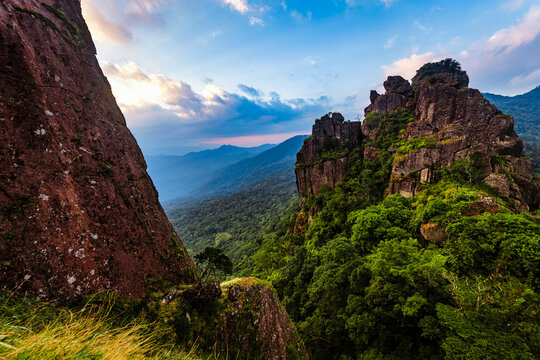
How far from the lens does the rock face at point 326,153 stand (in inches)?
1435

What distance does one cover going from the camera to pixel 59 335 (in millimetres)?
2740

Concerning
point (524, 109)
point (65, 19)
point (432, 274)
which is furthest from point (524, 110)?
point (65, 19)

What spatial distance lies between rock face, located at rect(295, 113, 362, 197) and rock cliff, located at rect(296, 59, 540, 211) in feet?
0.59

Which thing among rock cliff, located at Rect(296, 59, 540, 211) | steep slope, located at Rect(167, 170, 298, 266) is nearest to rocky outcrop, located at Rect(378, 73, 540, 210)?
rock cliff, located at Rect(296, 59, 540, 211)

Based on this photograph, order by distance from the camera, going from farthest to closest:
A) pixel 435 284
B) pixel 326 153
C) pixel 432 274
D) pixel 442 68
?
pixel 442 68 → pixel 326 153 → pixel 432 274 → pixel 435 284

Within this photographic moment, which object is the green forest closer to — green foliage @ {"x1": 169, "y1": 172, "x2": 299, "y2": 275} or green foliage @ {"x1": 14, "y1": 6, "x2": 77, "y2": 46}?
green foliage @ {"x1": 14, "y1": 6, "x2": 77, "y2": 46}

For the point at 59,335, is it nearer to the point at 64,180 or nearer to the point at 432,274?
the point at 64,180

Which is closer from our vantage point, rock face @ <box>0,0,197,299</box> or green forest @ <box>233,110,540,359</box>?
rock face @ <box>0,0,197,299</box>

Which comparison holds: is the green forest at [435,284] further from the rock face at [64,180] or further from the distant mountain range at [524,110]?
the distant mountain range at [524,110]

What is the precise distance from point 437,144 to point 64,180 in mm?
30923

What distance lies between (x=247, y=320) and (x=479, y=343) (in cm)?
807

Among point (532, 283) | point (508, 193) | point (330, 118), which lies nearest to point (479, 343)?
point (532, 283)

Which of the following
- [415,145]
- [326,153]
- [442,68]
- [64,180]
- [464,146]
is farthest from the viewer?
[442,68]

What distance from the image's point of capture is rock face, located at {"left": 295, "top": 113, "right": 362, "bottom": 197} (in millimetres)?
36438
